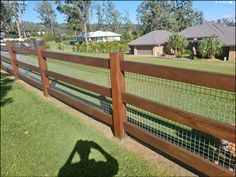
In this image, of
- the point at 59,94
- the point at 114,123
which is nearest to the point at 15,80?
the point at 59,94

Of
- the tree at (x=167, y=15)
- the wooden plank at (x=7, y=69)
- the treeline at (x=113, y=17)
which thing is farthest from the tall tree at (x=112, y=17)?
the wooden plank at (x=7, y=69)

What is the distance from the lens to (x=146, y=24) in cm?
4438

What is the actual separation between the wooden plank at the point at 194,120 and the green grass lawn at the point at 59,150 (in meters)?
0.70

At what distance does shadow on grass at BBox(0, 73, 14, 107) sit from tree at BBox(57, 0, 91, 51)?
53.6m

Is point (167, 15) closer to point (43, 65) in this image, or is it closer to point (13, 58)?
point (13, 58)

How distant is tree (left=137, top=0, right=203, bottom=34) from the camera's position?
123 ft

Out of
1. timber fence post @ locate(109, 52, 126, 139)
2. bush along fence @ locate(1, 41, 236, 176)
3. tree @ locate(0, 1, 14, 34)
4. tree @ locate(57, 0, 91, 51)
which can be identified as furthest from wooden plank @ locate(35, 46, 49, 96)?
tree @ locate(0, 1, 14, 34)

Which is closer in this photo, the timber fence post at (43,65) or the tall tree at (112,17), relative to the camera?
the timber fence post at (43,65)

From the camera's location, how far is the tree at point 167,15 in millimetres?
37475

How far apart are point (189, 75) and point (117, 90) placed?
1.33 meters

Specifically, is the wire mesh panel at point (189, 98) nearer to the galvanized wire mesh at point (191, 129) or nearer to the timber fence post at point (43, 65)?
the galvanized wire mesh at point (191, 129)

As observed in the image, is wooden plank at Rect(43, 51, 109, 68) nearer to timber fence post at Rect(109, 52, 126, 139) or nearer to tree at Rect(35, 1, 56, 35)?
timber fence post at Rect(109, 52, 126, 139)

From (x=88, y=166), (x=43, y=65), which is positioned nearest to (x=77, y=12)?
(x=43, y=65)

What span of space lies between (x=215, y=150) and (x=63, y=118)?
284 centimetres
